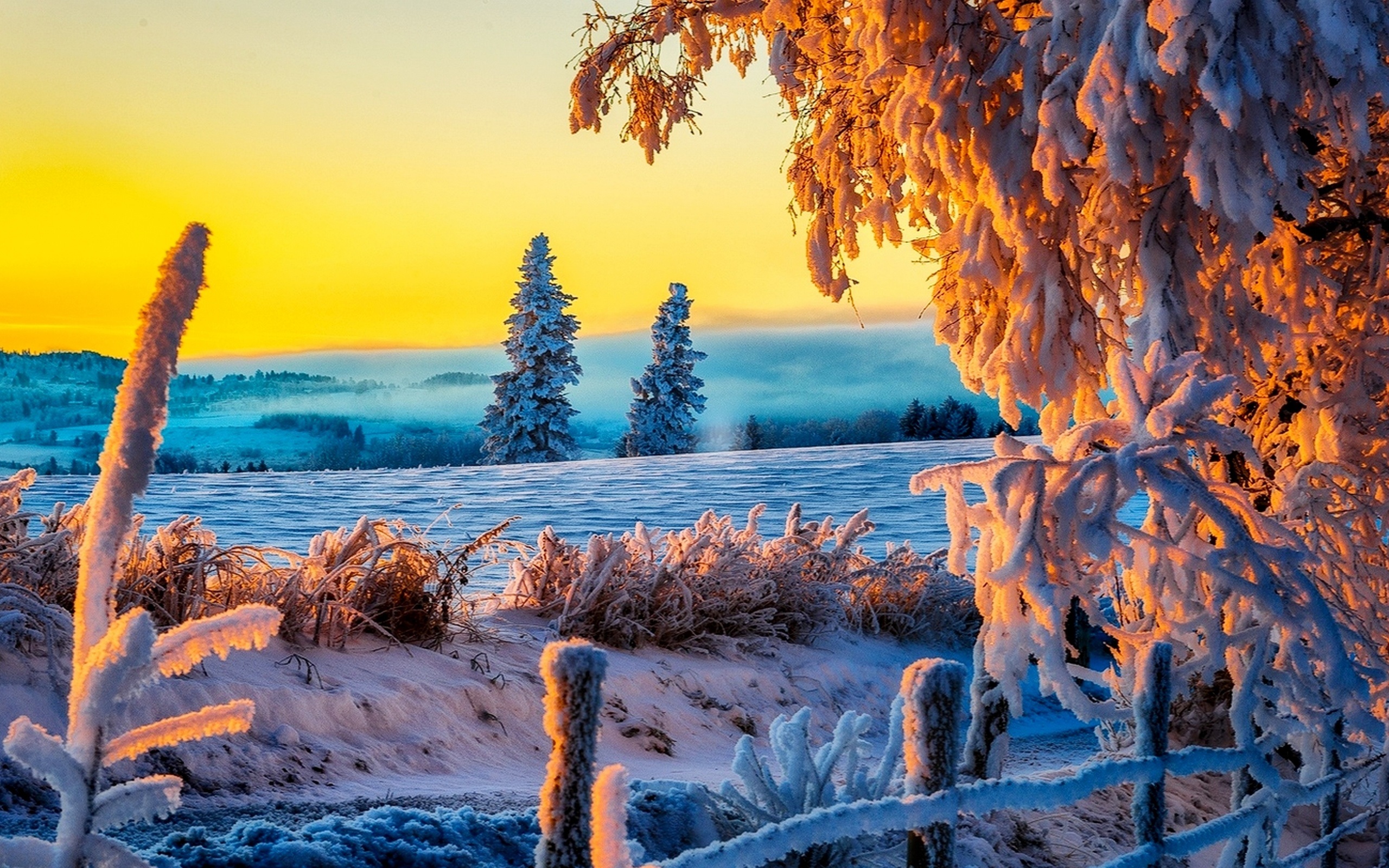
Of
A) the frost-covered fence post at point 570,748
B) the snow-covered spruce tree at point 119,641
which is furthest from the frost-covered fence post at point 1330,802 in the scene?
the snow-covered spruce tree at point 119,641

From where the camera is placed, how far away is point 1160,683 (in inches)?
97.7

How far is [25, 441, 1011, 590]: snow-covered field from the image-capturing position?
28.7ft

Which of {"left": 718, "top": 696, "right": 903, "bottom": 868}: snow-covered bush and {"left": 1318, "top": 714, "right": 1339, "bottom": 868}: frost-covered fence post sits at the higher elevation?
{"left": 718, "top": 696, "right": 903, "bottom": 868}: snow-covered bush

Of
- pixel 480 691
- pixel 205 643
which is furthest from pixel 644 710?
pixel 205 643

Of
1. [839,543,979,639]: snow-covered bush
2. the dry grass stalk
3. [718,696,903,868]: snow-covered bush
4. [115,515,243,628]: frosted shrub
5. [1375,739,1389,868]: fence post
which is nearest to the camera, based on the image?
[718,696,903,868]: snow-covered bush

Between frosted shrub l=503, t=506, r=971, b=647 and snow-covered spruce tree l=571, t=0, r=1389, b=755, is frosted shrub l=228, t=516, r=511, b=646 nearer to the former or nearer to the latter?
frosted shrub l=503, t=506, r=971, b=647

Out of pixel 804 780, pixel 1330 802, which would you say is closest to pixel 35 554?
pixel 804 780

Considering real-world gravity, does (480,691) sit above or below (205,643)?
below

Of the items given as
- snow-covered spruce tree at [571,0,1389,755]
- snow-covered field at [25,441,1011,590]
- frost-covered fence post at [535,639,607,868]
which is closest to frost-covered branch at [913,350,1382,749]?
snow-covered spruce tree at [571,0,1389,755]

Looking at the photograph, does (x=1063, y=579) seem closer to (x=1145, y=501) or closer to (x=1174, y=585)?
(x=1174, y=585)

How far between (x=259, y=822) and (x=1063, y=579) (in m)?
2.18

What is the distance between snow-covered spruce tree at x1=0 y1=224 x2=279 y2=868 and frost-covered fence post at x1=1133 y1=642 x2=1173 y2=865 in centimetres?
207

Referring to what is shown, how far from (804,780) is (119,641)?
255 centimetres

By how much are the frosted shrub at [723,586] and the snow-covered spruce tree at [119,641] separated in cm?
505
